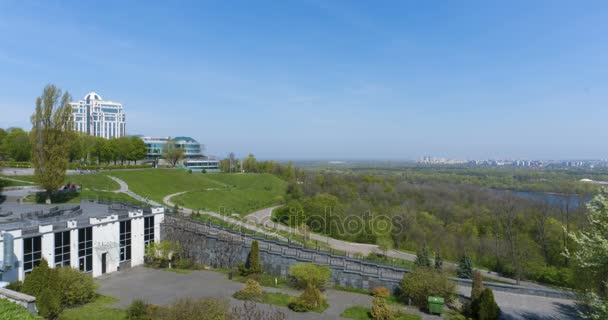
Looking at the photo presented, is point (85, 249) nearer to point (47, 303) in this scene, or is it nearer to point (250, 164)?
point (47, 303)

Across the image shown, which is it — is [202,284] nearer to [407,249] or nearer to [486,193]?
[407,249]

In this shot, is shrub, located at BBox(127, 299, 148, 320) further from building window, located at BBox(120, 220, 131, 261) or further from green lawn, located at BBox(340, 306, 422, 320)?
building window, located at BBox(120, 220, 131, 261)

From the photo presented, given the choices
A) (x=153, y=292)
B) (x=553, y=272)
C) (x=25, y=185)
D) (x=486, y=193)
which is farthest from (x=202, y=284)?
(x=486, y=193)

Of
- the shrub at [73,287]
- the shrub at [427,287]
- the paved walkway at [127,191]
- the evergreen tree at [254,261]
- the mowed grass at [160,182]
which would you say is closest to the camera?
the shrub at [73,287]

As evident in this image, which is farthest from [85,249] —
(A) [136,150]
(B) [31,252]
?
(A) [136,150]

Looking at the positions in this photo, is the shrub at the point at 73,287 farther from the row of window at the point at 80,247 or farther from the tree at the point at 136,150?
the tree at the point at 136,150

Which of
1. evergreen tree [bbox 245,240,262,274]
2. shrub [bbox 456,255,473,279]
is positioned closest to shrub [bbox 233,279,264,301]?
evergreen tree [bbox 245,240,262,274]

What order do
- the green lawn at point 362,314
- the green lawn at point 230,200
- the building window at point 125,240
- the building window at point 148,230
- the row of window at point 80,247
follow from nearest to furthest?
the green lawn at point 362,314, the row of window at point 80,247, the building window at point 125,240, the building window at point 148,230, the green lawn at point 230,200

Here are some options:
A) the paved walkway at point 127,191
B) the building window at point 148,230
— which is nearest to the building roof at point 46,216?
the building window at point 148,230
